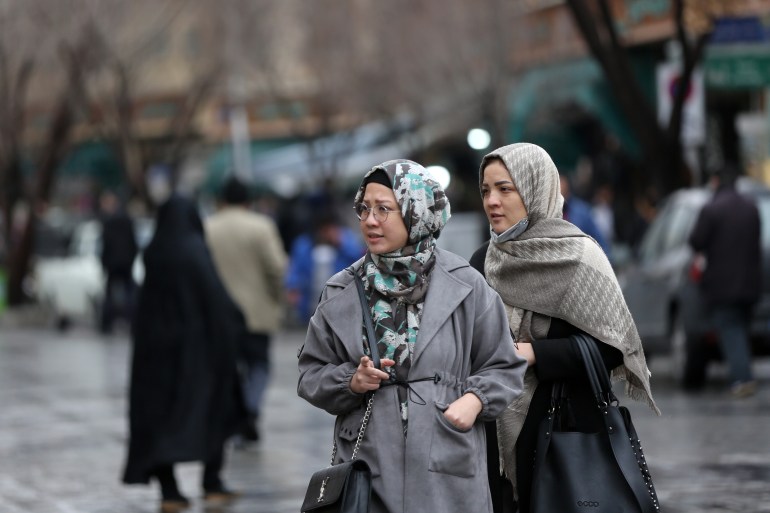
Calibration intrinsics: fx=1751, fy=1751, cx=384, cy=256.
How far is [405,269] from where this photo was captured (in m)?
5.07

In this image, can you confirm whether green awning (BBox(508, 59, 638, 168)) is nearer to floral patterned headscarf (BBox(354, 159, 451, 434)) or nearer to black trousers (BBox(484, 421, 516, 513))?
black trousers (BBox(484, 421, 516, 513))

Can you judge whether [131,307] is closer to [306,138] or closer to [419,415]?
[306,138]

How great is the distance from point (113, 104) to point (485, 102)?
307 inches

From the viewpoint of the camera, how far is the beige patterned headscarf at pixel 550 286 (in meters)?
5.66

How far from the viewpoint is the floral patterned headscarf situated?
16.5 ft

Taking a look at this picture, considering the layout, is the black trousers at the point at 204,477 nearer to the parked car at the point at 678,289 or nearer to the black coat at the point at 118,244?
the parked car at the point at 678,289

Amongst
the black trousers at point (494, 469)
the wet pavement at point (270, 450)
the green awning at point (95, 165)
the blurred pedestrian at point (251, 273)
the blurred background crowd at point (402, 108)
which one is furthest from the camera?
the green awning at point (95, 165)

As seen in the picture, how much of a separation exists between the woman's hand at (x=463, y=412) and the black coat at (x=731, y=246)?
9.66 meters

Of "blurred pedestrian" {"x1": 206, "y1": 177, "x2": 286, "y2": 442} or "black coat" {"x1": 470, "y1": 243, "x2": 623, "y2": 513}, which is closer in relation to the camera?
"black coat" {"x1": 470, "y1": 243, "x2": 623, "y2": 513}

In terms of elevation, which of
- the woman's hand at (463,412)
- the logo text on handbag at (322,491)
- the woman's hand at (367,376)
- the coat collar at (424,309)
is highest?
the coat collar at (424,309)

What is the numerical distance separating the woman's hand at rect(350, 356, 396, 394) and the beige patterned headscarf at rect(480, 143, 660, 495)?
2.92ft

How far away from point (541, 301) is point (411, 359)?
81cm

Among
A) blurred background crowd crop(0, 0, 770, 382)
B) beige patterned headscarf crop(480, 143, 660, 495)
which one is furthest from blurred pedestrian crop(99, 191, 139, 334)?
beige patterned headscarf crop(480, 143, 660, 495)

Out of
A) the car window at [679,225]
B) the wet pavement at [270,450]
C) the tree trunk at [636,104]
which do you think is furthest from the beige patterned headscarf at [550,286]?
A: the tree trunk at [636,104]
